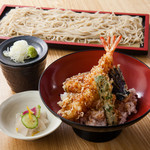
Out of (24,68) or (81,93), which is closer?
(81,93)

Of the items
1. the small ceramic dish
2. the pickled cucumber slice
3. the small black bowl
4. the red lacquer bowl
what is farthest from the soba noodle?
the pickled cucumber slice

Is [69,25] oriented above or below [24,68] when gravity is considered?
below

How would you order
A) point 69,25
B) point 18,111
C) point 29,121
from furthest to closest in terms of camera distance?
point 69,25 < point 18,111 < point 29,121

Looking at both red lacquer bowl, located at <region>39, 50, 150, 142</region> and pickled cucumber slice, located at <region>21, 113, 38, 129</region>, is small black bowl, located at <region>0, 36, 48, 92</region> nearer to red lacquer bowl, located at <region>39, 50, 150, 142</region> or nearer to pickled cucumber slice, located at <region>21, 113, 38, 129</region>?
red lacquer bowl, located at <region>39, 50, 150, 142</region>

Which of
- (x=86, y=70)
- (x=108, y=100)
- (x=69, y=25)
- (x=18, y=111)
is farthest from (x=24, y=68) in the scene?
(x=69, y=25)

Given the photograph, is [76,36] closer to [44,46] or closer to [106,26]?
[106,26]

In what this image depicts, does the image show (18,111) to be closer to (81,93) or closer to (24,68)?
(24,68)

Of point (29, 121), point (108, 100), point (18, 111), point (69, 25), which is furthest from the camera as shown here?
point (69, 25)
